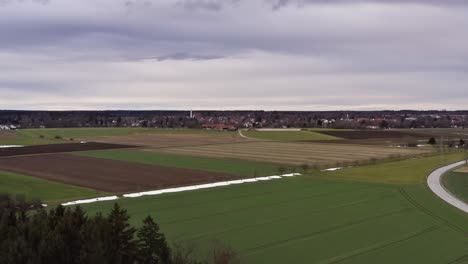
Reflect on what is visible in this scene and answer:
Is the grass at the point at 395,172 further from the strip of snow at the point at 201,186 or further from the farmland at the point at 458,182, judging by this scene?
the strip of snow at the point at 201,186

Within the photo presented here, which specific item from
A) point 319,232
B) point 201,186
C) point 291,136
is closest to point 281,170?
point 201,186

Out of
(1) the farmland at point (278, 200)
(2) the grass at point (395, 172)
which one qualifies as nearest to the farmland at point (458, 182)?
(2) the grass at point (395, 172)

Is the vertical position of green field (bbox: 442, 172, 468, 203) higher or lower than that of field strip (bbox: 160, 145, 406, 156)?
higher

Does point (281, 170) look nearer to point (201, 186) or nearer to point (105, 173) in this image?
point (201, 186)

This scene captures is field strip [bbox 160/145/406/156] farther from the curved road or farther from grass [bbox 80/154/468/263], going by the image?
grass [bbox 80/154/468/263]

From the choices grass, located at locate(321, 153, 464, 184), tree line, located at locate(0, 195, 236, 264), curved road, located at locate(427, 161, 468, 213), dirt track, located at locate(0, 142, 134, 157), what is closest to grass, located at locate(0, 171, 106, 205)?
tree line, located at locate(0, 195, 236, 264)

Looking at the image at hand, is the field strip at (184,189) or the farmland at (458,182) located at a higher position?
the farmland at (458,182)
